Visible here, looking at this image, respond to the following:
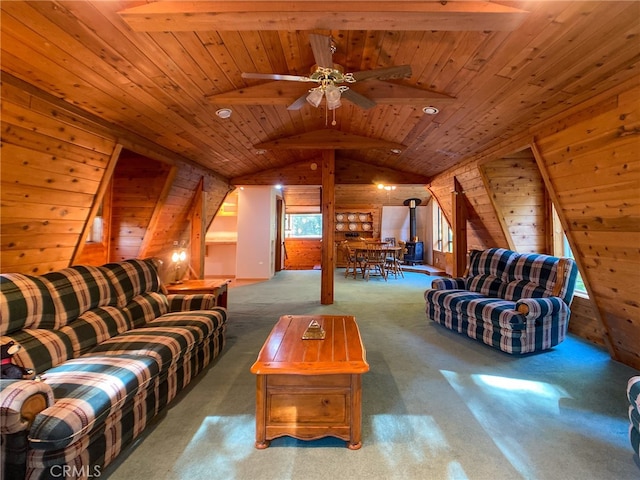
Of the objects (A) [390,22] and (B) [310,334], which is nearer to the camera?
(A) [390,22]

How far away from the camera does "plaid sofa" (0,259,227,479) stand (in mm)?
1181

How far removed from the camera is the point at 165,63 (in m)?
2.11

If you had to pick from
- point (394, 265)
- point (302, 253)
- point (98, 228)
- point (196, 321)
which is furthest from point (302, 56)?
point (302, 253)

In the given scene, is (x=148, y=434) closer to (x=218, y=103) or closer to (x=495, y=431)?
(x=495, y=431)

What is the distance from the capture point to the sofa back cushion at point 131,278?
245 centimetres

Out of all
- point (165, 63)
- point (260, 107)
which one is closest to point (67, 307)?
point (165, 63)

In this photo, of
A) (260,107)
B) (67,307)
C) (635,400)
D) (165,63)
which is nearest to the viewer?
(635,400)

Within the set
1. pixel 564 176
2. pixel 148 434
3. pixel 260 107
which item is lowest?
pixel 148 434

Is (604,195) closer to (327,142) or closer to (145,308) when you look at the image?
(327,142)

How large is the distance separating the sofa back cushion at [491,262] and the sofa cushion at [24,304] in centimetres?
441

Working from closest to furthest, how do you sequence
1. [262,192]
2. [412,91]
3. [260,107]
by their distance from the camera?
[412,91] → [260,107] → [262,192]

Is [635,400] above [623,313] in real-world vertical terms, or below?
below

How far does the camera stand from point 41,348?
5.46 feet

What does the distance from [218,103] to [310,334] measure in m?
2.39
